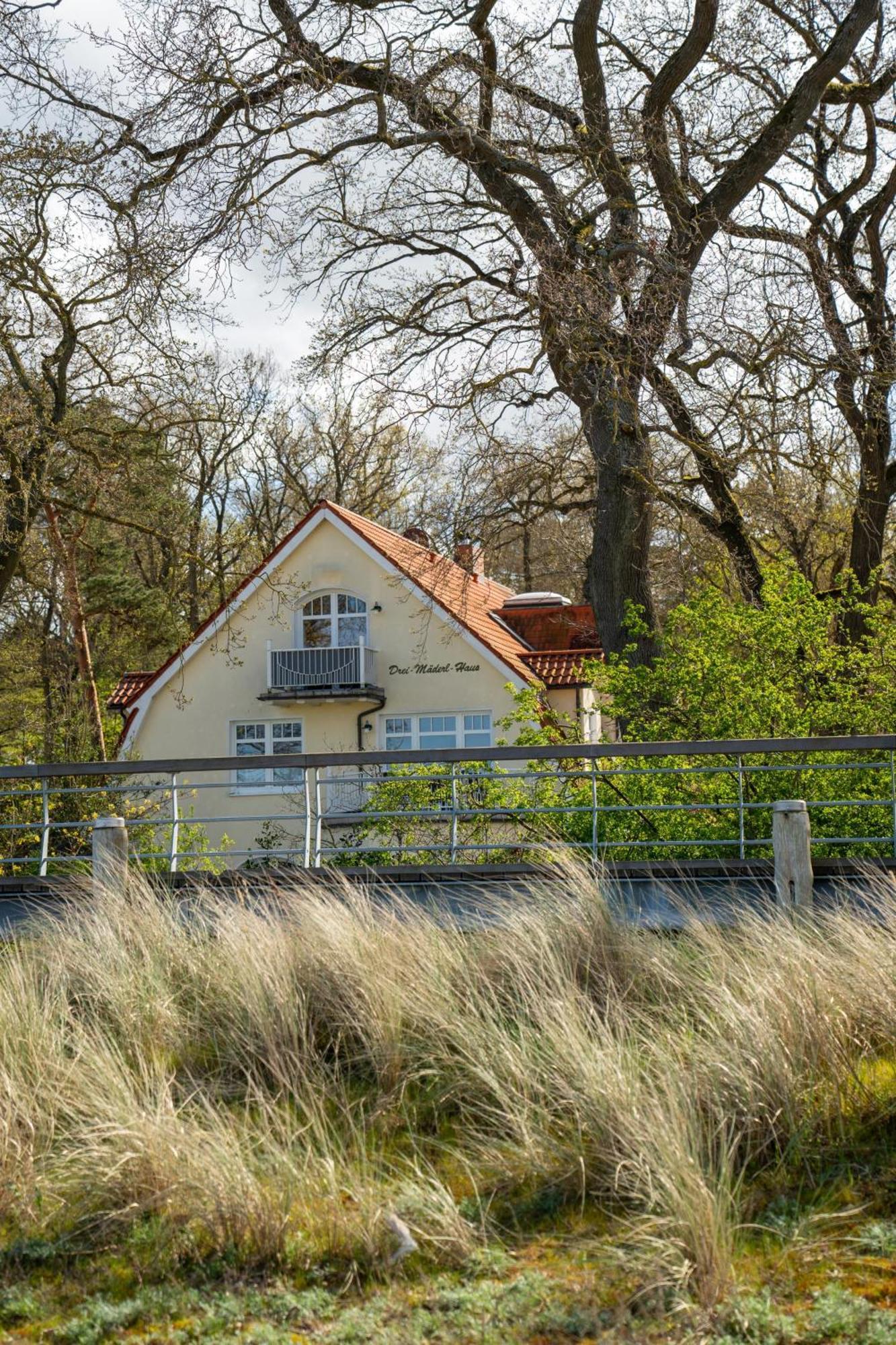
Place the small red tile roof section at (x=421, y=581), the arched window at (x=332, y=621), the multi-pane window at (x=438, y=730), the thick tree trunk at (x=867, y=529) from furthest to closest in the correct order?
the arched window at (x=332, y=621) < the multi-pane window at (x=438, y=730) < the small red tile roof section at (x=421, y=581) < the thick tree trunk at (x=867, y=529)

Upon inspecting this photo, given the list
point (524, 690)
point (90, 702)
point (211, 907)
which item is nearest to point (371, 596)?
point (90, 702)

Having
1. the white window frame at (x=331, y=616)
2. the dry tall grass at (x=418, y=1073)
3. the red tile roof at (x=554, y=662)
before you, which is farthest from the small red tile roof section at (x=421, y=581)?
the dry tall grass at (x=418, y=1073)

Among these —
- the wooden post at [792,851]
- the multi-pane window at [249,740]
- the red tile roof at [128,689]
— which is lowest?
the wooden post at [792,851]

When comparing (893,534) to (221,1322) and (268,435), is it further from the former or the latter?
(221,1322)

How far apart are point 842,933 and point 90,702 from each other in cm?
1887

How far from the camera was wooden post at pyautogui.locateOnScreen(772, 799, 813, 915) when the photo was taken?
873 centimetres

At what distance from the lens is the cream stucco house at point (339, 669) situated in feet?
87.6

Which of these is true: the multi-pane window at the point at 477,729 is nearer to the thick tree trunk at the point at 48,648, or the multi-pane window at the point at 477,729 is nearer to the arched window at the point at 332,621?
the arched window at the point at 332,621

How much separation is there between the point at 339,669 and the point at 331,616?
1.59 m

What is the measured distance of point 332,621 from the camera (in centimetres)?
2847

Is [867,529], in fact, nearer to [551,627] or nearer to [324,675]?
[551,627]

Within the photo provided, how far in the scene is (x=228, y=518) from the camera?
35.4 m

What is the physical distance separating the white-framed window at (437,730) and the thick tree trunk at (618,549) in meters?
10.6

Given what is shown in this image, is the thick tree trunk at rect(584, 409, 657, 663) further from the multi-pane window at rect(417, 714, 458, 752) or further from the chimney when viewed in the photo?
the multi-pane window at rect(417, 714, 458, 752)
